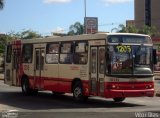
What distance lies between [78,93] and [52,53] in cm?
311

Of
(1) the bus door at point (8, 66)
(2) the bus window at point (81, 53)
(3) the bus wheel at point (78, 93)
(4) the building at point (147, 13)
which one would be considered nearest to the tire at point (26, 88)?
(1) the bus door at point (8, 66)

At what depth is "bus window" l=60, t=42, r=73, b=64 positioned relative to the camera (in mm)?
22531

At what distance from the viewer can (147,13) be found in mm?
145500

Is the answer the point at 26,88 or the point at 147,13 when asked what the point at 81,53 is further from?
the point at 147,13

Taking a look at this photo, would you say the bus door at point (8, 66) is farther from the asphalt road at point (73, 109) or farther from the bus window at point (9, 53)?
the asphalt road at point (73, 109)

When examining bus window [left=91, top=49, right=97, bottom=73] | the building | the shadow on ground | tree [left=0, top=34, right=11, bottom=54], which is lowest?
the shadow on ground

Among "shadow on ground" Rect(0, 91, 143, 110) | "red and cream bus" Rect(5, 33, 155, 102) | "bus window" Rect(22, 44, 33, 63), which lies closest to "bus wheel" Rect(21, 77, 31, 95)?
"bus window" Rect(22, 44, 33, 63)

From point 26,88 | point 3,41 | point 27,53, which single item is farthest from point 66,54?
point 3,41

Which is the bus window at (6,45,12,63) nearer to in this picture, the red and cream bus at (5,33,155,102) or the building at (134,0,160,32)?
the red and cream bus at (5,33,155,102)

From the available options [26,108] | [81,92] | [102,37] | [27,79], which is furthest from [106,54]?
[27,79]

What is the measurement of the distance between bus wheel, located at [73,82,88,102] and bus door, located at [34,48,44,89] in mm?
3198

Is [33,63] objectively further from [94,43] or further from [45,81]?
[94,43]

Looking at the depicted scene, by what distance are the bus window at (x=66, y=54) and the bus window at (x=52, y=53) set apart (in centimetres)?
47

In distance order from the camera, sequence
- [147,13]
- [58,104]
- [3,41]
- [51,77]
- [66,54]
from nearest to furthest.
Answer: [58,104], [66,54], [51,77], [3,41], [147,13]
